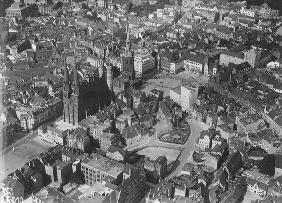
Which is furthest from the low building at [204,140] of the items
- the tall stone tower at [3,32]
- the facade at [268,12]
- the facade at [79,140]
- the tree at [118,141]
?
the facade at [268,12]

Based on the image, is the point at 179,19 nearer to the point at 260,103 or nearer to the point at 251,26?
the point at 251,26


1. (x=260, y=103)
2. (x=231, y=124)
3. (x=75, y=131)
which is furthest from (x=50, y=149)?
(x=260, y=103)

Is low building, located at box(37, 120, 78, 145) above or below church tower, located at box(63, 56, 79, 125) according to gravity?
below

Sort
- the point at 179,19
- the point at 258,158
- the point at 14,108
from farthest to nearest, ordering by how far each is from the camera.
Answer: the point at 179,19, the point at 14,108, the point at 258,158

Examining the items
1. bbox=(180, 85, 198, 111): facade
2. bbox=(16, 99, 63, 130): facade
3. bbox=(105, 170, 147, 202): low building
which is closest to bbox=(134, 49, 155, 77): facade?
bbox=(180, 85, 198, 111): facade

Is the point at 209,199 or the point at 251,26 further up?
the point at 251,26

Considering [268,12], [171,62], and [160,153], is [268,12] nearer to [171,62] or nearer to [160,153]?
[171,62]

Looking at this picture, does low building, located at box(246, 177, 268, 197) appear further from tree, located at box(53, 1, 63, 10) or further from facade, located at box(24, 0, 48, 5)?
facade, located at box(24, 0, 48, 5)
